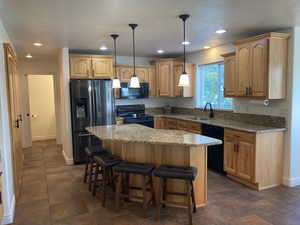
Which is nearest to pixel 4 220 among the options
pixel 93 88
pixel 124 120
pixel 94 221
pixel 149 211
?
pixel 94 221

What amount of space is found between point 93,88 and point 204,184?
3.08m

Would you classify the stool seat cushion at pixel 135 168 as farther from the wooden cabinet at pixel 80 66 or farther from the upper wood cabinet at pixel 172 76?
the upper wood cabinet at pixel 172 76

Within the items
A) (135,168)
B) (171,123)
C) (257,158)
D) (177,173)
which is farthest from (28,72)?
(257,158)

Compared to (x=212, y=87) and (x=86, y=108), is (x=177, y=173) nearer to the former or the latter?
(x=86, y=108)

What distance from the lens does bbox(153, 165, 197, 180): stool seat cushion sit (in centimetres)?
252

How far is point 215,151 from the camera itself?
4.34 meters

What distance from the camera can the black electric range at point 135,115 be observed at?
567cm

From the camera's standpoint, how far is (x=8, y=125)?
313cm

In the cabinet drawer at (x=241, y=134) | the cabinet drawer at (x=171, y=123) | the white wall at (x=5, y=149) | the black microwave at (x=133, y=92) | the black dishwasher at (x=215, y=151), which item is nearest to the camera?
the white wall at (x=5, y=149)

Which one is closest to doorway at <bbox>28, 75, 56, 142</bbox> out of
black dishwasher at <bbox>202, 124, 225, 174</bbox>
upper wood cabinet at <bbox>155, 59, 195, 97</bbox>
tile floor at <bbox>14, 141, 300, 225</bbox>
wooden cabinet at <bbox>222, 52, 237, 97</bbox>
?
upper wood cabinet at <bbox>155, 59, 195, 97</bbox>

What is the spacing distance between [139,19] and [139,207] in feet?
8.06

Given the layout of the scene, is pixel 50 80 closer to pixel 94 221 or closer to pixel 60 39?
pixel 60 39

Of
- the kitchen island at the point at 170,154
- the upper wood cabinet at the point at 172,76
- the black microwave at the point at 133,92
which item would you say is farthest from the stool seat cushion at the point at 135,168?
the upper wood cabinet at the point at 172,76

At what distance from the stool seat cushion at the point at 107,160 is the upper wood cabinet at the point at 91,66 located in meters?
2.38
